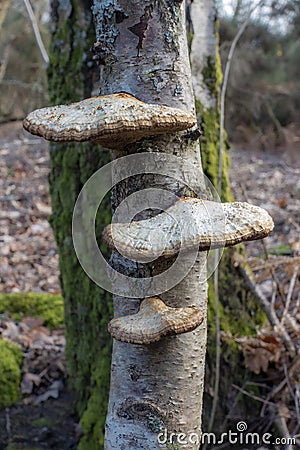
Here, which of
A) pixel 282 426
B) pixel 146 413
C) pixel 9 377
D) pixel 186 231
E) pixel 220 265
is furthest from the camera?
pixel 9 377

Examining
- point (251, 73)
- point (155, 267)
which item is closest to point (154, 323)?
point (155, 267)

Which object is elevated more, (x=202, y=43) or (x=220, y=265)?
(x=202, y=43)

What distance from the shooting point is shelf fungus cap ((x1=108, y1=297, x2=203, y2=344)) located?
147 centimetres

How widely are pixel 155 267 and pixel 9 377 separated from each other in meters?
2.03

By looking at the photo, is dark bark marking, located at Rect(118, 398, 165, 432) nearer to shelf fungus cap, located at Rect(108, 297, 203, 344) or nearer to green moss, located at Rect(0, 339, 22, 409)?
shelf fungus cap, located at Rect(108, 297, 203, 344)

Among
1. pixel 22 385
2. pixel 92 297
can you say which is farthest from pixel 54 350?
pixel 92 297

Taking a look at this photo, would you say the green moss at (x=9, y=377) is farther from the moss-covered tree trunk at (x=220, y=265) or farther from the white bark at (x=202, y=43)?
the white bark at (x=202, y=43)

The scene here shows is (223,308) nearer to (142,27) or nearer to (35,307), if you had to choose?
(35,307)

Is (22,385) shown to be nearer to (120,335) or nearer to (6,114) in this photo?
(120,335)

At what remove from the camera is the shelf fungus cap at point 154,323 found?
147 centimetres

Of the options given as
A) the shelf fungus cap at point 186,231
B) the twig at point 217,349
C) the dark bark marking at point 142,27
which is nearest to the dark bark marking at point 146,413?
the shelf fungus cap at point 186,231

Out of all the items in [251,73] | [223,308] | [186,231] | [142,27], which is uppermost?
[251,73]

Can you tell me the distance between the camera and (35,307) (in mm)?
4215

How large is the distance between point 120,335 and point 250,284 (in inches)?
67.5
